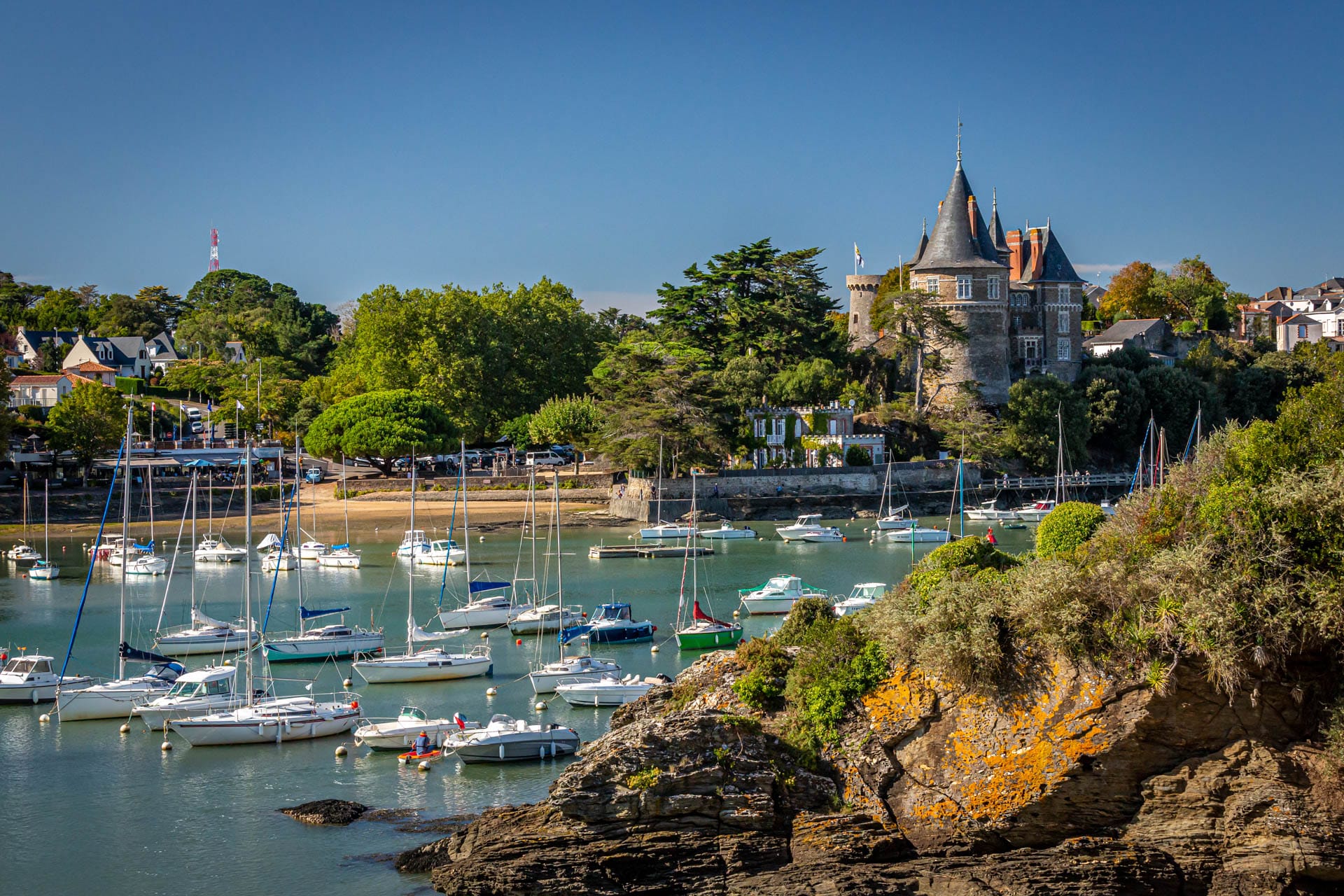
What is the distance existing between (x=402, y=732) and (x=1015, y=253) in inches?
2618

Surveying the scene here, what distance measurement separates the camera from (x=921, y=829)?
15781 millimetres

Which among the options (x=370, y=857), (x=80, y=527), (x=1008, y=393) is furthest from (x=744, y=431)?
(x=370, y=857)

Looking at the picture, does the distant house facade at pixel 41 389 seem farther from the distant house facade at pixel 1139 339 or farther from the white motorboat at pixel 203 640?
the distant house facade at pixel 1139 339

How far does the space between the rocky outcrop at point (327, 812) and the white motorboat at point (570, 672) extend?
309 inches

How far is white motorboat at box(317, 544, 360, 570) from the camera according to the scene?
49594mm

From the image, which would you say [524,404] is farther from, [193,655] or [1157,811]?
[1157,811]

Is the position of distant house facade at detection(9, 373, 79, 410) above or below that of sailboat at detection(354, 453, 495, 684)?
above

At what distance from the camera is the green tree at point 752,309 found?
72.9 meters

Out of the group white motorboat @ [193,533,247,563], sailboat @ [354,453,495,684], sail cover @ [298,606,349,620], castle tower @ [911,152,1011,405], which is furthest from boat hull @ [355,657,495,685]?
castle tower @ [911,152,1011,405]

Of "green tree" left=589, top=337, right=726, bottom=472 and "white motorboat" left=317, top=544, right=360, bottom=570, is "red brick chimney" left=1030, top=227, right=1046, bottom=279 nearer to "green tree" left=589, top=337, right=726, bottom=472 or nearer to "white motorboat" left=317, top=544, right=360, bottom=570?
"green tree" left=589, top=337, right=726, bottom=472

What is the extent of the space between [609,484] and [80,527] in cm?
2653

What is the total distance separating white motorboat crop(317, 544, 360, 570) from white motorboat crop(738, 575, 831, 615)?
16.8 m

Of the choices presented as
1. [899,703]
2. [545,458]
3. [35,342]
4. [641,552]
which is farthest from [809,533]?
[35,342]

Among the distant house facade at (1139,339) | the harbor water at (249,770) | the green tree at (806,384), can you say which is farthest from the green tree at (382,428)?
the distant house facade at (1139,339)
